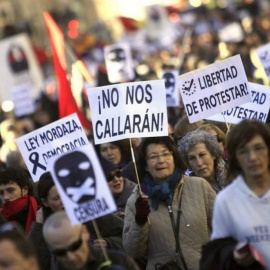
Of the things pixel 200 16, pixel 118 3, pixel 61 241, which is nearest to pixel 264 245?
pixel 61 241

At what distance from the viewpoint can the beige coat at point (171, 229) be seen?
26.2 feet

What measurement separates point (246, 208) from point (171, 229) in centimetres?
159

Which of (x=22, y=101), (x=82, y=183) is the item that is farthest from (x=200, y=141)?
(x=22, y=101)

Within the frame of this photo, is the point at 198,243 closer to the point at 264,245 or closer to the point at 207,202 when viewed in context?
the point at 207,202

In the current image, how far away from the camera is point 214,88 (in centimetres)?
971

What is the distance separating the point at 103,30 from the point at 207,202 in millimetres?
38615

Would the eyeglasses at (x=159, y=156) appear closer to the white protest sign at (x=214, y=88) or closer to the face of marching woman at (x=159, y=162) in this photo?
the face of marching woman at (x=159, y=162)

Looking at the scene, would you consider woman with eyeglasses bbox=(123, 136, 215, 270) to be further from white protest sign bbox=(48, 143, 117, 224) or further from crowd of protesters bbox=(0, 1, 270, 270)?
white protest sign bbox=(48, 143, 117, 224)

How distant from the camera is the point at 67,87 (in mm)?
15078

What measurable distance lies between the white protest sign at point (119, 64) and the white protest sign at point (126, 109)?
27.9 ft

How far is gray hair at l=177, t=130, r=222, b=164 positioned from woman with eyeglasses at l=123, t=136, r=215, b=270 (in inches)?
34.8

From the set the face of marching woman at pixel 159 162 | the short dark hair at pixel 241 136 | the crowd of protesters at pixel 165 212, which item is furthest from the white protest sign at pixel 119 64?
the short dark hair at pixel 241 136

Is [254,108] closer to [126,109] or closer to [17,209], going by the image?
[126,109]

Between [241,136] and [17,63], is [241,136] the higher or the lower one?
the lower one
